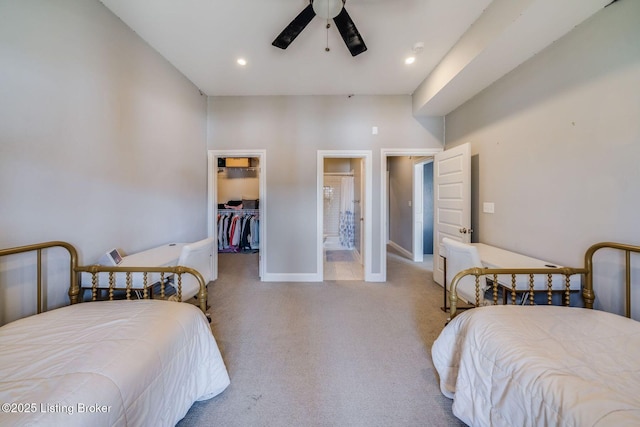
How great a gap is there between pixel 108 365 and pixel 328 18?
239 centimetres

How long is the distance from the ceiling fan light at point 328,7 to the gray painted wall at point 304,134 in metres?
1.73

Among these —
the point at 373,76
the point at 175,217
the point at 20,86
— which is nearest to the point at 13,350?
the point at 20,86

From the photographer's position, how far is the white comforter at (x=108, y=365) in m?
0.71

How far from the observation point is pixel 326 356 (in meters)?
1.83

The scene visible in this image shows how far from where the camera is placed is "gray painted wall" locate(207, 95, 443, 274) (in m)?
3.42

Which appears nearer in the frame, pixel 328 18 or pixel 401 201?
pixel 328 18

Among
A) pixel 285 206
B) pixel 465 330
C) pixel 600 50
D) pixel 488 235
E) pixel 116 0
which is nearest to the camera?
pixel 465 330

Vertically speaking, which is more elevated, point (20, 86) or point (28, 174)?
point (20, 86)

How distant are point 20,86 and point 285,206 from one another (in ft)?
8.32

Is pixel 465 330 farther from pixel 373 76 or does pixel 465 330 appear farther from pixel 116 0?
pixel 116 0

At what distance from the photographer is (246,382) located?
157cm

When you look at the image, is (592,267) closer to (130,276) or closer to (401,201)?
(130,276)

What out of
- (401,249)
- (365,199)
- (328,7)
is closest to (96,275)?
(328,7)

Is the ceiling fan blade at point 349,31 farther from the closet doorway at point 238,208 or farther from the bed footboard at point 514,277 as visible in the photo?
the closet doorway at point 238,208
